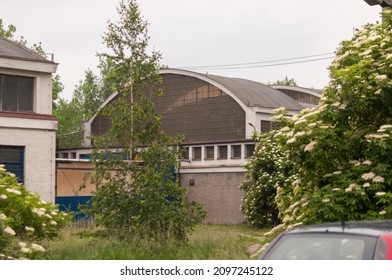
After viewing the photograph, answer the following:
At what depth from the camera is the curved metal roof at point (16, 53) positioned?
32.4 metres

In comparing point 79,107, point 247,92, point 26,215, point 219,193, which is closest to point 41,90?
point 219,193

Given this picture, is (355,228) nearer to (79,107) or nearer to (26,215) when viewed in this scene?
(26,215)

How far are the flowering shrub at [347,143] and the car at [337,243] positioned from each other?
202 inches

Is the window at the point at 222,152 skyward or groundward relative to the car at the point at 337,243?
skyward

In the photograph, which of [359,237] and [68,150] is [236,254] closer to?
[359,237]

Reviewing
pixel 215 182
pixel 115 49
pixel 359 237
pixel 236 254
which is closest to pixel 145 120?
pixel 115 49

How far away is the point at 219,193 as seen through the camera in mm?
36781

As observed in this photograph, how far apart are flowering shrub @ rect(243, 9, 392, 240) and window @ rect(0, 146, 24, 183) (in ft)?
63.0

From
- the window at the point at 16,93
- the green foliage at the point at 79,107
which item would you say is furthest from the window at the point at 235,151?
the green foliage at the point at 79,107

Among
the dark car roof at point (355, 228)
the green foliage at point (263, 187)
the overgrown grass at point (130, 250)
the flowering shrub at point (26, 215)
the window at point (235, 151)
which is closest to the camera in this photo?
the dark car roof at point (355, 228)

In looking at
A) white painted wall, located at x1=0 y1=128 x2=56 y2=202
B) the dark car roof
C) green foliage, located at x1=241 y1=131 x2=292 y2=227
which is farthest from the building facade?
the dark car roof

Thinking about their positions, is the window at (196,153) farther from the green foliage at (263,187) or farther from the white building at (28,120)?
the green foliage at (263,187)

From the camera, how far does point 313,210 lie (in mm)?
12992

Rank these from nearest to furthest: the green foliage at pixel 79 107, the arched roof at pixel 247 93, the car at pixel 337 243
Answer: the car at pixel 337 243 → the arched roof at pixel 247 93 → the green foliage at pixel 79 107
